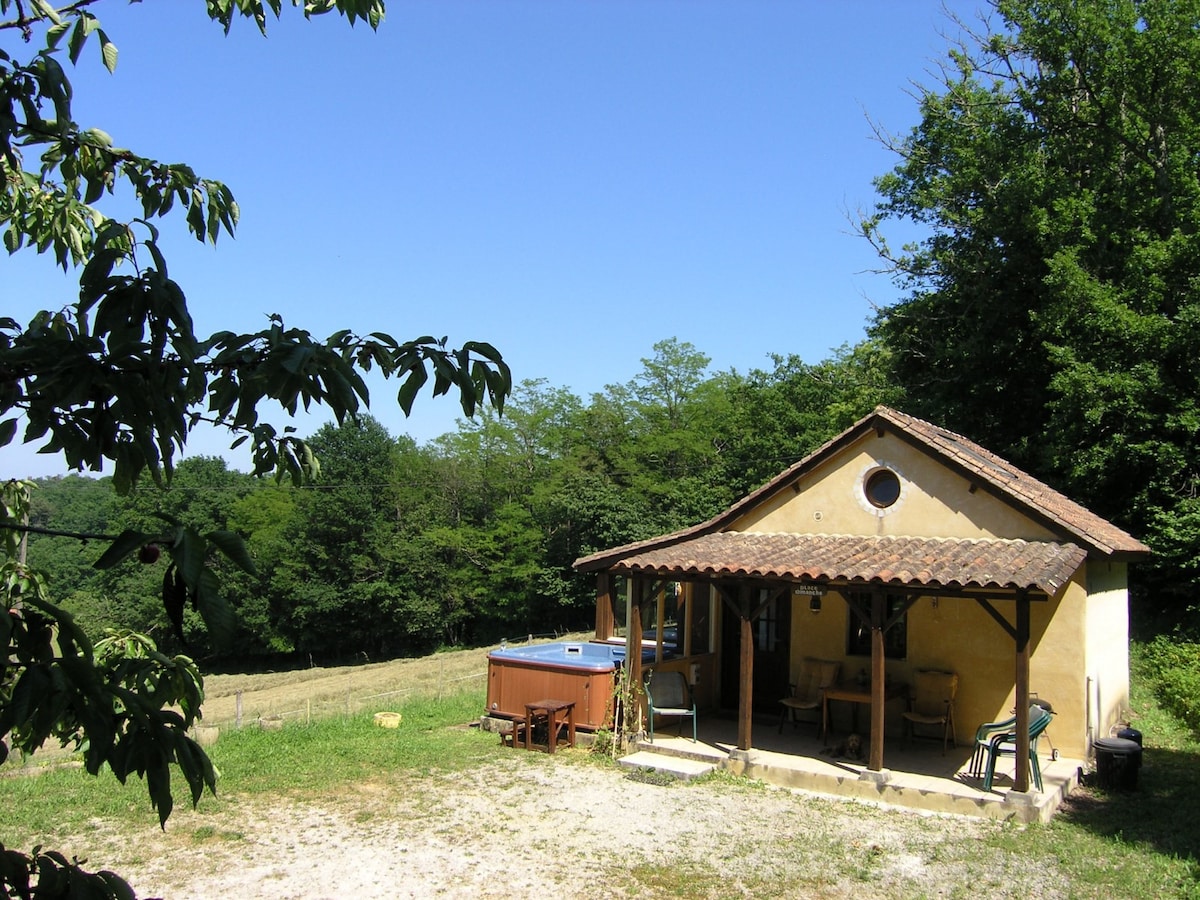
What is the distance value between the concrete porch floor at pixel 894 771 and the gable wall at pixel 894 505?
9.51 feet

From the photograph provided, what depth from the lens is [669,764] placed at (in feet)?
39.1

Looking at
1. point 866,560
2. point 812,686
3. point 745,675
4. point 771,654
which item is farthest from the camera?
point 771,654

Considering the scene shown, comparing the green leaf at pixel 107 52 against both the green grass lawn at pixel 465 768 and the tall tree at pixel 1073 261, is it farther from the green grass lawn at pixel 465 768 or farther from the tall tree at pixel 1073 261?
the tall tree at pixel 1073 261

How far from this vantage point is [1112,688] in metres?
13.6

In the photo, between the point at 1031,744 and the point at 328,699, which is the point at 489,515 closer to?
the point at 328,699

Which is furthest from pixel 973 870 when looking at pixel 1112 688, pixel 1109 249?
pixel 1109 249

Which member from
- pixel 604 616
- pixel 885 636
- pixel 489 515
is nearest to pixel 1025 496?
pixel 885 636

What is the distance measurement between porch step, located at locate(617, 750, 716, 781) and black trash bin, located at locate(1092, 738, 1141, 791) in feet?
15.7

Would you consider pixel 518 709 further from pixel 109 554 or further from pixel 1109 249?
pixel 1109 249

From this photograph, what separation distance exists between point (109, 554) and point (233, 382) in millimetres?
754

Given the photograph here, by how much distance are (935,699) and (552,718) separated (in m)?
5.40

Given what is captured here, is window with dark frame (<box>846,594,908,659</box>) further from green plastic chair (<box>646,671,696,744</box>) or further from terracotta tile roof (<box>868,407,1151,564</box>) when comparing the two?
green plastic chair (<box>646,671,696,744</box>)

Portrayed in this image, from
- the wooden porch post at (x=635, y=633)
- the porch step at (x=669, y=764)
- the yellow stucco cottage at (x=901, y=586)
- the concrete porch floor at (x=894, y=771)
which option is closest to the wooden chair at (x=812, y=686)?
the yellow stucco cottage at (x=901, y=586)

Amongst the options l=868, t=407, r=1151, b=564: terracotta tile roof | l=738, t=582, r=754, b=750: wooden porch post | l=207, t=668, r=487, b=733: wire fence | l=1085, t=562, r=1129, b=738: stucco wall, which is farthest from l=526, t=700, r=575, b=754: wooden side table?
l=1085, t=562, r=1129, b=738: stucco wall
